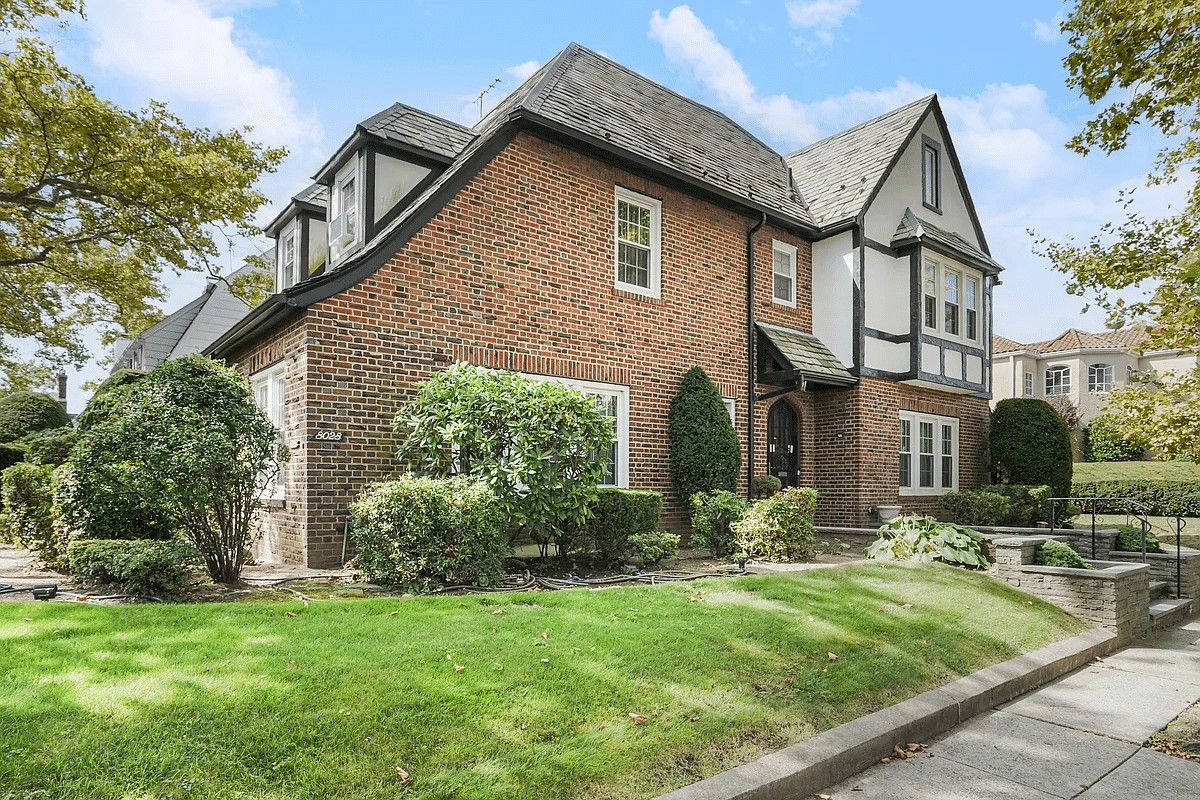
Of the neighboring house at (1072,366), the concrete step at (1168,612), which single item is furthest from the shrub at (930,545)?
the neighboring house at (1072,366)

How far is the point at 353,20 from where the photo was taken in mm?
7746

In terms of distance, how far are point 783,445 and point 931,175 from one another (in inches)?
313

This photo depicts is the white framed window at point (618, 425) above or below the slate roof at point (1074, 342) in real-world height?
below

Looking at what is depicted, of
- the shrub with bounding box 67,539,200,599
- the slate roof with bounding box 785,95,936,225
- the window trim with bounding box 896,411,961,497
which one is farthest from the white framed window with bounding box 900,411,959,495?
the shrub with bounding box 67,539,200,599

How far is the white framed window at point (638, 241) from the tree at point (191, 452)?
21.1 feet

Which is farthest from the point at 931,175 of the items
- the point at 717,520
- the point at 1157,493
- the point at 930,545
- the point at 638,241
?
the point at 1157,493

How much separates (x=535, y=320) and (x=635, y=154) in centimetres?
335

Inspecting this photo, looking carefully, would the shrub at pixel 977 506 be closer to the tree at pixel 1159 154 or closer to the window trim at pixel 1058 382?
the tree at pixel 1159 154

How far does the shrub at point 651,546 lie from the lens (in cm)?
882

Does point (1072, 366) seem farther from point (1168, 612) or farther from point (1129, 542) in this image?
point (1168, 612)

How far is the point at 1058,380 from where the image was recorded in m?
35.8

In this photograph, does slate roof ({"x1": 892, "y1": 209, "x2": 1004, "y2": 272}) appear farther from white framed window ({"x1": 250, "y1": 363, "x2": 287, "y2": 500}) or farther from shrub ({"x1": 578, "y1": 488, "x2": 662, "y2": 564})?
white framed window ({"x1": 250, "y1": 363, "x2": 287, "y2": 500})

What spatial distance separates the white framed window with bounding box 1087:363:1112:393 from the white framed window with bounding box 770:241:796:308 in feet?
93.3

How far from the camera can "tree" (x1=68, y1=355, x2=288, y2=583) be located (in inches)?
249
